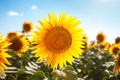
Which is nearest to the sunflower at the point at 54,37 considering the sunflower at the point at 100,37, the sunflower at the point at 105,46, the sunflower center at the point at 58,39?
the sunflower center at the point at 58,39

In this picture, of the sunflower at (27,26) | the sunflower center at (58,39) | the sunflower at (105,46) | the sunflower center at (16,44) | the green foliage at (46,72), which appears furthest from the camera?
the sunflower at (105,46)

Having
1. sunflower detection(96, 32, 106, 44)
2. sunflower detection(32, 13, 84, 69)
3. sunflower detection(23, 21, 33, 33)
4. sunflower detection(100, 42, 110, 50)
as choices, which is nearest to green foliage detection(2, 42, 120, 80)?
sunflower detection(32, 13, 84, 69)

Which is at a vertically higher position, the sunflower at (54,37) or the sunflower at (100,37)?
the sunflower at (100,37)

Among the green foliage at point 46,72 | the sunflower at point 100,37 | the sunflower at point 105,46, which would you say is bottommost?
the green foliage at point 46,72

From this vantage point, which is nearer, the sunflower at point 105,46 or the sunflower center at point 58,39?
the sunflower center at point 58,39

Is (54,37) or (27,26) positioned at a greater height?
(27,26)

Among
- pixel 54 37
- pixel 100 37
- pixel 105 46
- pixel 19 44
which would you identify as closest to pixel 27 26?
pixel 100 37

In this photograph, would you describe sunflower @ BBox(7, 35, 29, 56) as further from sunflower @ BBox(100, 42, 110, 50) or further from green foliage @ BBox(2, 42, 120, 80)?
sunflower @ BBox(100, 42, 110, 50)

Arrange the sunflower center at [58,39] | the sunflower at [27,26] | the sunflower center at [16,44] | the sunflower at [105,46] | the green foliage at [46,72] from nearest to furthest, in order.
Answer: the green foliage at [46,72] < the sunflower center at [58,39] < the sunflower center at [16,44] < the sunflower at [27,26] < the sunflower at [105,46]

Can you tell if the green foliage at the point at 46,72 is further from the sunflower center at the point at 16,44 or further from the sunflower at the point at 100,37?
the sunflower at the point at 100,37

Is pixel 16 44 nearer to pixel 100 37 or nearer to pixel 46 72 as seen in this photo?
pixel 46 72
